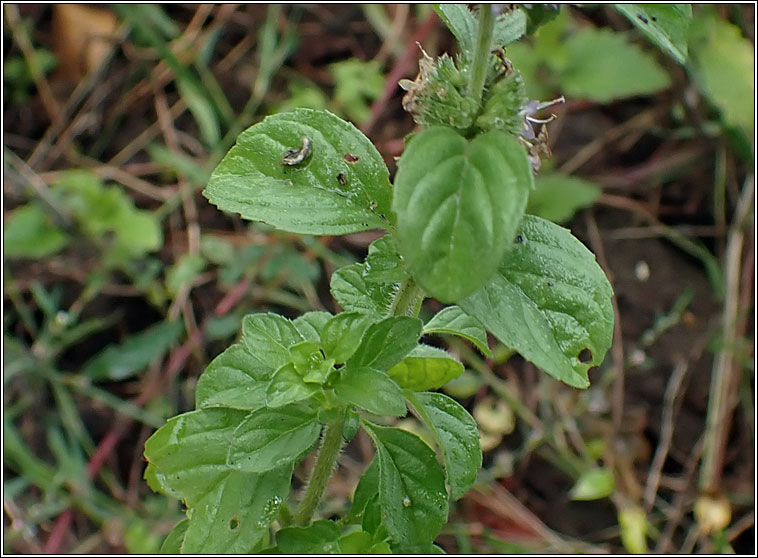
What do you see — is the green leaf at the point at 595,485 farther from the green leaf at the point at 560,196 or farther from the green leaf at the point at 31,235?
the green leaf at the point at 31,235

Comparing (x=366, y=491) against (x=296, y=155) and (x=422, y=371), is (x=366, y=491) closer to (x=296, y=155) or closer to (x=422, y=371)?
(x=422, y=371)

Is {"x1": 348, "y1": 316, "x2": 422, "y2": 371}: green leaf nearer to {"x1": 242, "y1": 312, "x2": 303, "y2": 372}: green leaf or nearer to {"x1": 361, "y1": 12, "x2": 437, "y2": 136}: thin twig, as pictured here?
{"x1": 242, "y1": 312, "x2": 303, "y2": 372}: green leaf

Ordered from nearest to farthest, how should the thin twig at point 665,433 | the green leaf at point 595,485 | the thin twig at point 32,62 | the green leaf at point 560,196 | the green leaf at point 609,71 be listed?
1. the green leaf at point 595,485
2. the thin twig at point 665,433
3. the green leaf at point 560,196
4. the green leaf at point 609,71
5. the thin twig at point 32,62

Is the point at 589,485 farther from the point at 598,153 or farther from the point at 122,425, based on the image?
the point at 122,425

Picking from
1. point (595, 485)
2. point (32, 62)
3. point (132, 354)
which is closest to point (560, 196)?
point (595, 485)

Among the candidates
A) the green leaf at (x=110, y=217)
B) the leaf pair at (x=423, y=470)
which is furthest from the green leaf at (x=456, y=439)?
the green leaf at (x=110, y=217)

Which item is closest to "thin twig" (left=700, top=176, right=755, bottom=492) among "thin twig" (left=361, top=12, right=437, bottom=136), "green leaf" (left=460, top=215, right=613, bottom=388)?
"thin twig" (left=361, top=12, right=437, bottom=136)
